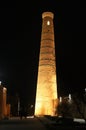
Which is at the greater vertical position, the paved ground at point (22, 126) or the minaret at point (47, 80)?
the minaret at point (47, 80)

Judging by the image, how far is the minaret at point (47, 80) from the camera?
2421 inches

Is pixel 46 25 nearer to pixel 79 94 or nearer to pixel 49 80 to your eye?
pixel 49 80

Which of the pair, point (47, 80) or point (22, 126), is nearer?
point (22, 126)

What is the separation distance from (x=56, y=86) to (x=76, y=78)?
33.7m

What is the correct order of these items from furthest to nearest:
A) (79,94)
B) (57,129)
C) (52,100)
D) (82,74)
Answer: (52,100)
(82,74)
(79,94)
(57,129)

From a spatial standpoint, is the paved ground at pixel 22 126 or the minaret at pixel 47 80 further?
the minaret at pixel 47 80

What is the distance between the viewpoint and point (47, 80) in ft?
203

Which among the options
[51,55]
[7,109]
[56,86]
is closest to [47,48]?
[51,55]

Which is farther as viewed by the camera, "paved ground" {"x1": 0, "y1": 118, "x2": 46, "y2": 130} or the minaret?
the minaret

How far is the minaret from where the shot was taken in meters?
61.5

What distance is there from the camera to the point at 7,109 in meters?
66.6

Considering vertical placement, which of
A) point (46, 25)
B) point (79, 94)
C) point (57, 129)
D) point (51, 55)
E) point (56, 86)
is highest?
point (46, 25)

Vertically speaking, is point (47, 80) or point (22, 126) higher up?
point (47, 80)

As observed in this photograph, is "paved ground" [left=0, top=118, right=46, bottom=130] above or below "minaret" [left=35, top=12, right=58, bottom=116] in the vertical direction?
below
